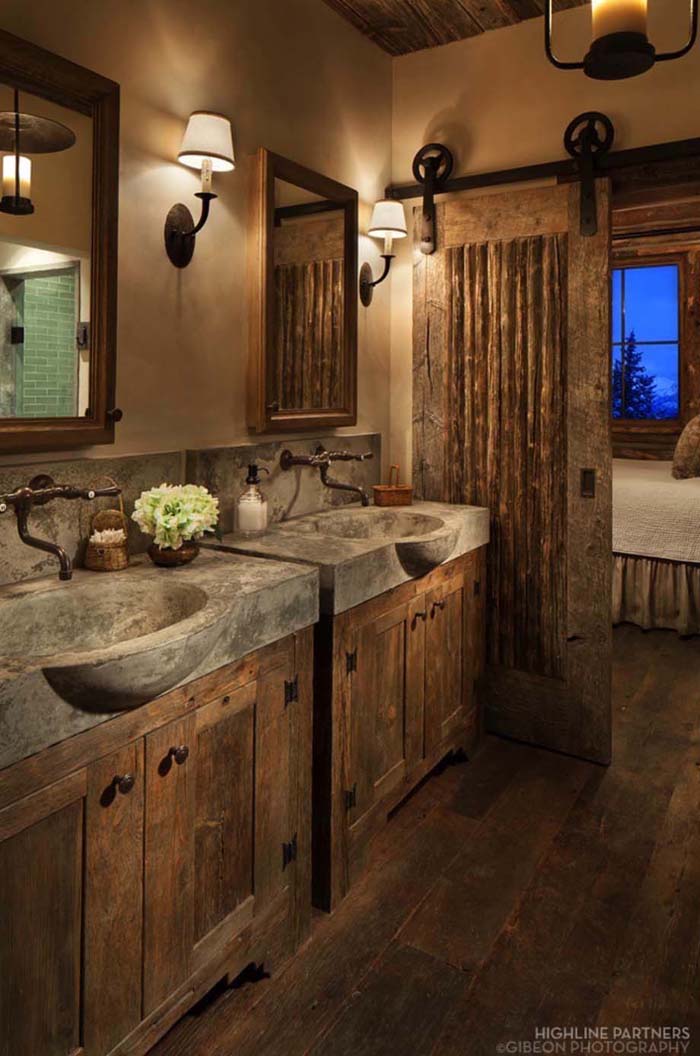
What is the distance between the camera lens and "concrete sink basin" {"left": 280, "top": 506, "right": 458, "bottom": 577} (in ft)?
7.57

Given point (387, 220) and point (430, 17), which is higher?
point (430, 17)

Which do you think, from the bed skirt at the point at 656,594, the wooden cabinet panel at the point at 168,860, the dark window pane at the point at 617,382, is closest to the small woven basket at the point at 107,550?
the wooden cabinet panel at the point at 168,860

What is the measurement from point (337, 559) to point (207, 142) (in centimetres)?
118

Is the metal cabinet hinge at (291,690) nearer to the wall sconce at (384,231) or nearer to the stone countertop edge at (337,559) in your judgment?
the stone countertop edge at (337,559)

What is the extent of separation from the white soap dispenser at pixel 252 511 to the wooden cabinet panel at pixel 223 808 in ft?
2.43

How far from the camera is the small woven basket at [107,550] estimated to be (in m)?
1.97

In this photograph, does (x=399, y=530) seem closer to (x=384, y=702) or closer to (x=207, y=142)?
(x=384, y=702)

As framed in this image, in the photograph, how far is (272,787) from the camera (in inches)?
73.2

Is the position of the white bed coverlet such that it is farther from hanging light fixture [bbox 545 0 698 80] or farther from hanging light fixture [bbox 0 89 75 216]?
hanging light fixture [bbox 0 89 75 216]

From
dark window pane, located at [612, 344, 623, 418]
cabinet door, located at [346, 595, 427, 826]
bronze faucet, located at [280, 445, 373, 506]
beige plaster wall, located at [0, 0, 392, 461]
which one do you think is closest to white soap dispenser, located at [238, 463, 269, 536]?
beige plaster wall, located at [0, 0, 392, 461]

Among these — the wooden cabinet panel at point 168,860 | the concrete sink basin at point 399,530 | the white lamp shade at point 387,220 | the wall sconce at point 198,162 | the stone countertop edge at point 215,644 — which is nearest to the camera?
the stone countertop edge at point 215,644

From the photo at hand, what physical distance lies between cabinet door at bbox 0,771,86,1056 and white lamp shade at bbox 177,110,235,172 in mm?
1637

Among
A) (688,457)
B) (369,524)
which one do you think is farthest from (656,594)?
(369,524)

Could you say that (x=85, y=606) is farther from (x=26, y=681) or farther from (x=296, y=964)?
(x=296, y=964)
